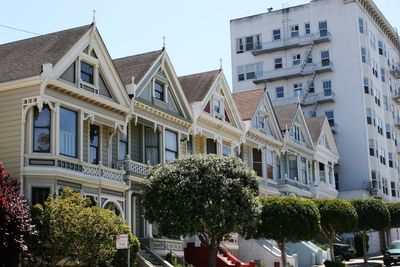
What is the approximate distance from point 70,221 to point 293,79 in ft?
167

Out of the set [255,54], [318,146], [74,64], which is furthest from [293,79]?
[74,64]

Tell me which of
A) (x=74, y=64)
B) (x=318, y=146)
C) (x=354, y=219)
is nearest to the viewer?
(x=74, y=64)

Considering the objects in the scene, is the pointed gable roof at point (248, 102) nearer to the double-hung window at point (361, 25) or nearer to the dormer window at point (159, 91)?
the dormer window at point (159, 91)

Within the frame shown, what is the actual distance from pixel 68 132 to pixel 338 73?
1808 inches

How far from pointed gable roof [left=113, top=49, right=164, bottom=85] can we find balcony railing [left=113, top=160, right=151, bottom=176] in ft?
13.4

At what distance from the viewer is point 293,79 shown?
238 ft

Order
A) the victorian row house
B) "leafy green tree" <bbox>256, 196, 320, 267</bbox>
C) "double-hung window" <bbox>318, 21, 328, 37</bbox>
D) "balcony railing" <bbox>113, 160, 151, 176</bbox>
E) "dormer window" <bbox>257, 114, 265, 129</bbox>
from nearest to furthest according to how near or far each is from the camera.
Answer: the victorian row house < "balcony railing" <bbox>113, 160, 151, 176</bbox> < "leafy green tree" <bbox>256, 196, 320, 267</bbox> < "dormer window" <bbox>257, 114, 265, 129</bbox> < "double-hung window" <bbox>318, 21, 328, 37</bbox>

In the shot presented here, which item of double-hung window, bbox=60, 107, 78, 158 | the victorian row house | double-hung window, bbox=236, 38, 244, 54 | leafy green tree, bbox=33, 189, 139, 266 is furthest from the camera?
double-hung window, bbox=236, 38, 244, 54

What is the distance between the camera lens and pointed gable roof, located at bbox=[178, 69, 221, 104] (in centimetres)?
4025

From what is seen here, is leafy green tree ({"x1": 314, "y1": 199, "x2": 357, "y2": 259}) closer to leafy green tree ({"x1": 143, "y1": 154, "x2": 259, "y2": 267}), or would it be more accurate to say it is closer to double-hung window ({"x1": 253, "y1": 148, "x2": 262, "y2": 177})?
double-hung window ({"x1": 253, "y1": 148, "x2": 262, "y2": 177})

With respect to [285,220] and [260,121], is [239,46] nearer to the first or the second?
[260,121]

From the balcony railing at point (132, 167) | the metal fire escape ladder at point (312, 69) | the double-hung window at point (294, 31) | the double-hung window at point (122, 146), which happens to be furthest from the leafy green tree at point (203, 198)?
the double-hung window at point (294, 31)

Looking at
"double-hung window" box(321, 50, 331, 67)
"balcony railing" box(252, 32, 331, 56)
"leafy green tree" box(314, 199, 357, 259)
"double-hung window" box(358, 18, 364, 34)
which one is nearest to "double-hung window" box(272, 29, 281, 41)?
"balcony railing" box(252, 32, 331, 56)

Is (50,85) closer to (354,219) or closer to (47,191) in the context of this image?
(47,191)
